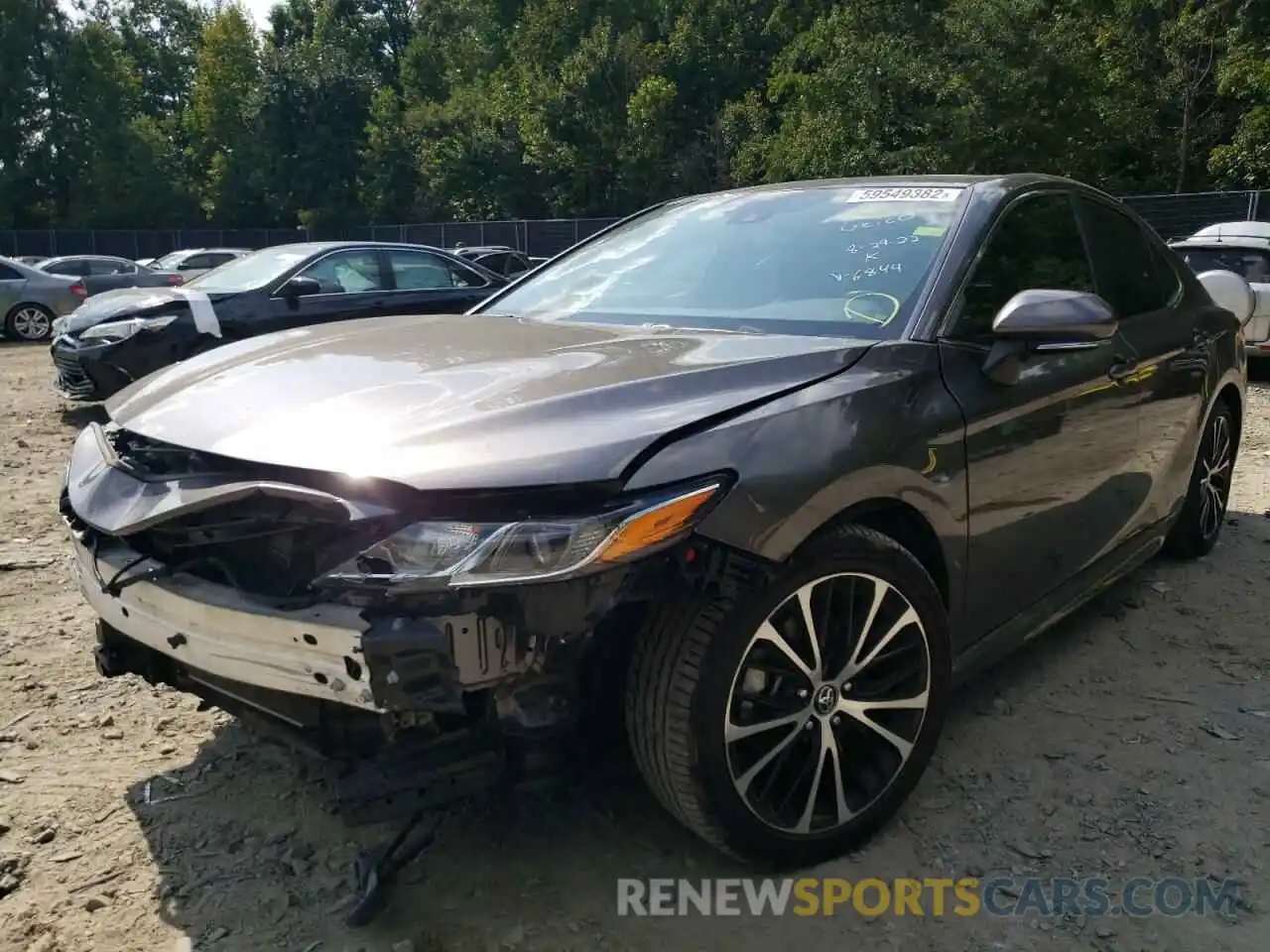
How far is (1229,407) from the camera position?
4605mm

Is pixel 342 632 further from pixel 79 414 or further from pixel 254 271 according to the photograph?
pixel 79 414

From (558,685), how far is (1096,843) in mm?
1475

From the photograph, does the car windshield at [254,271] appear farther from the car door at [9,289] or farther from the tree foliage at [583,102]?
the tree foliage at [583,102]

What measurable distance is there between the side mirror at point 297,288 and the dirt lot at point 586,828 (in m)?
4.92

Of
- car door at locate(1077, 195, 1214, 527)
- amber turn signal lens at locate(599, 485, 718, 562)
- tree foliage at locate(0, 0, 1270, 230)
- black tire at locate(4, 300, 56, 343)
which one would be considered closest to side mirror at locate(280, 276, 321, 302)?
car door at locate(1077, 195, 1214, 527)

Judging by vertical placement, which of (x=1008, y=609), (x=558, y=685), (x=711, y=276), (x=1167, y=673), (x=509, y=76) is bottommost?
(x=1167, y=673)

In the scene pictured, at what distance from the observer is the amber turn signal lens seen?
6.35ft

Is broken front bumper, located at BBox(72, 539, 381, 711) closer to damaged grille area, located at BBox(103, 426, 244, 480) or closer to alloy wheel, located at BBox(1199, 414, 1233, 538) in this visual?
damaged grille area, located at BBox(103, 426, 244, 480)

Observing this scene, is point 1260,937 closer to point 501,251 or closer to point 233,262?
point 233,262

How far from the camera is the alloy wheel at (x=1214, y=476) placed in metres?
4.46

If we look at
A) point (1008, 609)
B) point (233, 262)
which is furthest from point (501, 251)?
point (1008, 609)

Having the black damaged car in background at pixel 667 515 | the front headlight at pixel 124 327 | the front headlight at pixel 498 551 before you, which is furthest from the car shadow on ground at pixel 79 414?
the front headlight at pixel 498 551
